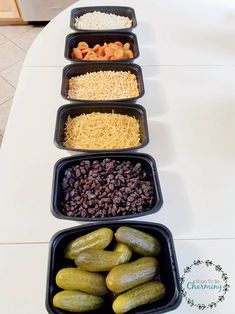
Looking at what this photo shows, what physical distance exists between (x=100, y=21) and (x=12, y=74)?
1221 mm

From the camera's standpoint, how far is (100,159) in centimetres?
90

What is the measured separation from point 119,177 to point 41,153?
283 millimetres

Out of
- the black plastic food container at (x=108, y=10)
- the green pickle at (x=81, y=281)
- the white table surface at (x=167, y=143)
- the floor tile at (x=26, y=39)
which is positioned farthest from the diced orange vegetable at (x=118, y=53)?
the floor tile at (x=26, y=39)

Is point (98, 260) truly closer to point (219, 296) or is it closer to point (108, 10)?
point (219, 296)

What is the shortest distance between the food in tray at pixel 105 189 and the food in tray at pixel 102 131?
9cm

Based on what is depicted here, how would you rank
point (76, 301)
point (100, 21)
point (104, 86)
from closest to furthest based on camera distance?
point (76, 301) < point (104, 86) < point (100, 21)

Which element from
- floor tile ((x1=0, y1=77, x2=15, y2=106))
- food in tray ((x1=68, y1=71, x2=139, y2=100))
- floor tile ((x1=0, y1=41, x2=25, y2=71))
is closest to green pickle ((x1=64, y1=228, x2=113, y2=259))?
food in tray ((x1=68, y1=71, x2=139, y2=100))

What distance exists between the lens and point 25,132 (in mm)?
1024

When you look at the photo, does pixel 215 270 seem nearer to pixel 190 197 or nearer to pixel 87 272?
pixel 190 197

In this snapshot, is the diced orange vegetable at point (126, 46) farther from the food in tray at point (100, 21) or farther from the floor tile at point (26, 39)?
the floor tile at point (26, 39)

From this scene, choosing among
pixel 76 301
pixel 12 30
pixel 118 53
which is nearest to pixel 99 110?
pixel 118 53

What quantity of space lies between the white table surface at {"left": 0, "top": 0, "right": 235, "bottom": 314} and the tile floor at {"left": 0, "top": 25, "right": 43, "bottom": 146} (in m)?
0.90

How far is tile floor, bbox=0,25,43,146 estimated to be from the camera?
216 centimetres

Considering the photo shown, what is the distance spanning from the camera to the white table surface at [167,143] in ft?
2.55
